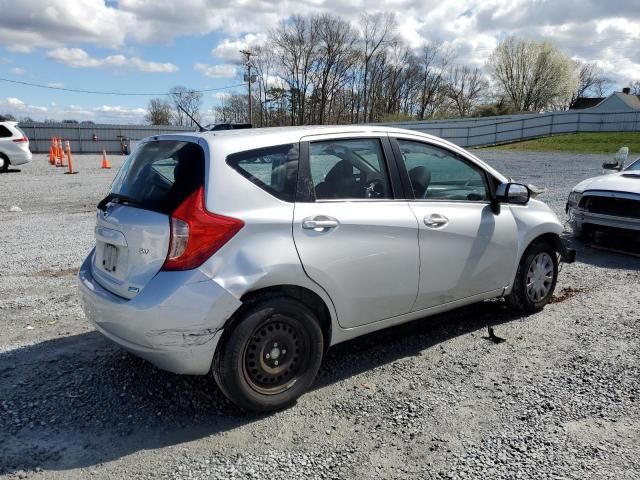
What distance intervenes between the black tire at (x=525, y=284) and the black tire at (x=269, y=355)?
7.26ft

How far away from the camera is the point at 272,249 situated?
118 inches

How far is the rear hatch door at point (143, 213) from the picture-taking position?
294 cm

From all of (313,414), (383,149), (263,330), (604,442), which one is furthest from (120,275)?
(604,442)

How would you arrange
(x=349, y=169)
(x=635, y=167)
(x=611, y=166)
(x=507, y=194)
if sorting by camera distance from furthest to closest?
(x=611, y=166), (x=635, y=167), (x=507, y=194), (x=349, y=169)

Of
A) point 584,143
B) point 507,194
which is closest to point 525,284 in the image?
point 507,194

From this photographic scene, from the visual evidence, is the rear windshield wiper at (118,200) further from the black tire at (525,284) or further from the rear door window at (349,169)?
the black tire at (525,284)

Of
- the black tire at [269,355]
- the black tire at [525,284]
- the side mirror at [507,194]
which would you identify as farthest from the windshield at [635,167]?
the black tire at [269,355]

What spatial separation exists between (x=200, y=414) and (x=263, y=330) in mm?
683

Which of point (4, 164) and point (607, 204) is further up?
point (607, 204)

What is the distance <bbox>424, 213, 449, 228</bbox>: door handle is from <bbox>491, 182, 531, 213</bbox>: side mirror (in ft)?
2.19

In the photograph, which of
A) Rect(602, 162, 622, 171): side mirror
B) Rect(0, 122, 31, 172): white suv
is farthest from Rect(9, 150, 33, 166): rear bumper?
Rect(602, 162, 622, 171): side mirror

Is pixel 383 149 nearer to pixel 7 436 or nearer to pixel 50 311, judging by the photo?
pixel 7 436

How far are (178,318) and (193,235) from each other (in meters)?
0.47

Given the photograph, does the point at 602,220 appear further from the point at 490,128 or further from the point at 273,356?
the point at 490,128
